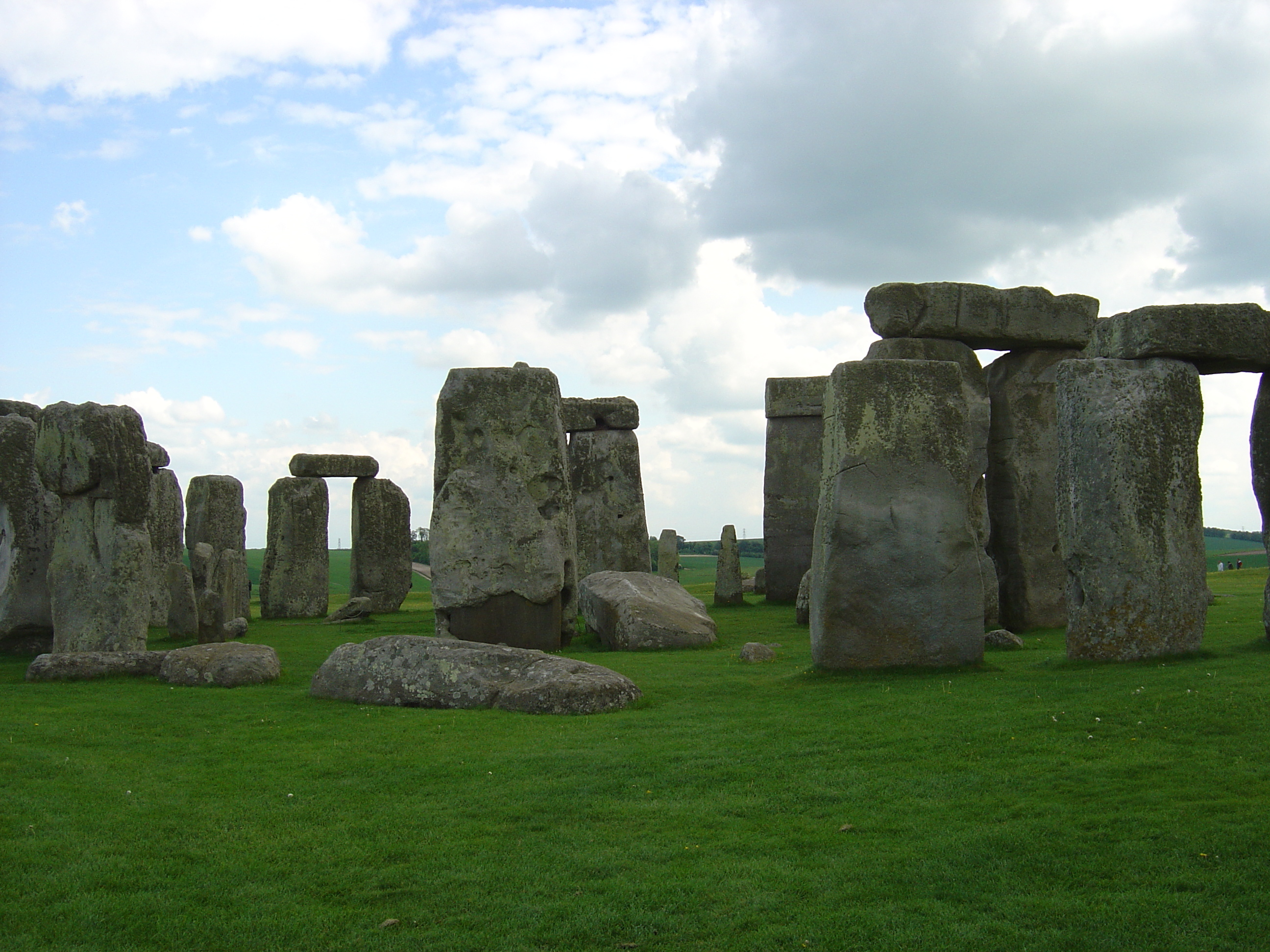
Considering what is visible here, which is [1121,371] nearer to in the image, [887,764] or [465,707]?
[887,764]

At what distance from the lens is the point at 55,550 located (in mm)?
11977

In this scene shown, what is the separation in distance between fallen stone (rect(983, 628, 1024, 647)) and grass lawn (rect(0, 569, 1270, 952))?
8.75 feet

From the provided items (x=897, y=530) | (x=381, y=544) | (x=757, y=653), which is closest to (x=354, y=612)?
(x=381, y=544)

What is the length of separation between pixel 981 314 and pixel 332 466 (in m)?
14.4

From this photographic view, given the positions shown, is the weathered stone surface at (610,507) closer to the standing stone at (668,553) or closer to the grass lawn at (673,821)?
the standing stone at (668,553)

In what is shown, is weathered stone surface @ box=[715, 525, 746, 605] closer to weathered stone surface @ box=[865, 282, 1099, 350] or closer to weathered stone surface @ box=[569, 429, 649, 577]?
weathered stone surface @ box=[569, 429, 649, 577]

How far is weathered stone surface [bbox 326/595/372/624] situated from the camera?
20.5 m

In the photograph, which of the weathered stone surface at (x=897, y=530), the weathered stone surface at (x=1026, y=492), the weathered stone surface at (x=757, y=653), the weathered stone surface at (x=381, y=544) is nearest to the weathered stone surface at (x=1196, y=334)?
the weathered stone surface at (x=897, y=530)

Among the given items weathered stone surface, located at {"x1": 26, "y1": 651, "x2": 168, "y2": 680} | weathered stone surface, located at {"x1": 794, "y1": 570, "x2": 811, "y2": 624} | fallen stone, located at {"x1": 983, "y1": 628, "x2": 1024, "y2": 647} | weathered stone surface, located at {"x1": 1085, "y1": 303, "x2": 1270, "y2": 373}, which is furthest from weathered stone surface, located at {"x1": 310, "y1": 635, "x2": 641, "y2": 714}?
weathered stone surface, located at {"x1": 794, "y1": 570, "x2": 811, "y2": 624}

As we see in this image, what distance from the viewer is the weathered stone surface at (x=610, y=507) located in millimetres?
22719

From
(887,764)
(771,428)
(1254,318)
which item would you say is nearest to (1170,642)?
(1254,318)

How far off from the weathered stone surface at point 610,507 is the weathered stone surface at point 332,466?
4484 mm

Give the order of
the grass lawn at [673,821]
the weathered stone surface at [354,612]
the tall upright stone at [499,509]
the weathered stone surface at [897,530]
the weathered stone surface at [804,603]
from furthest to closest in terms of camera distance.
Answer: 1. the weathered stone surface at [354,612]
2. the weathered stone surface at [804,603]
3. the tall upright stone at [499,509]
4. the weathered stone surface at [897,530]
5. the grass lawn at [673,821]

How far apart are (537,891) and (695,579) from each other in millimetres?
40375
